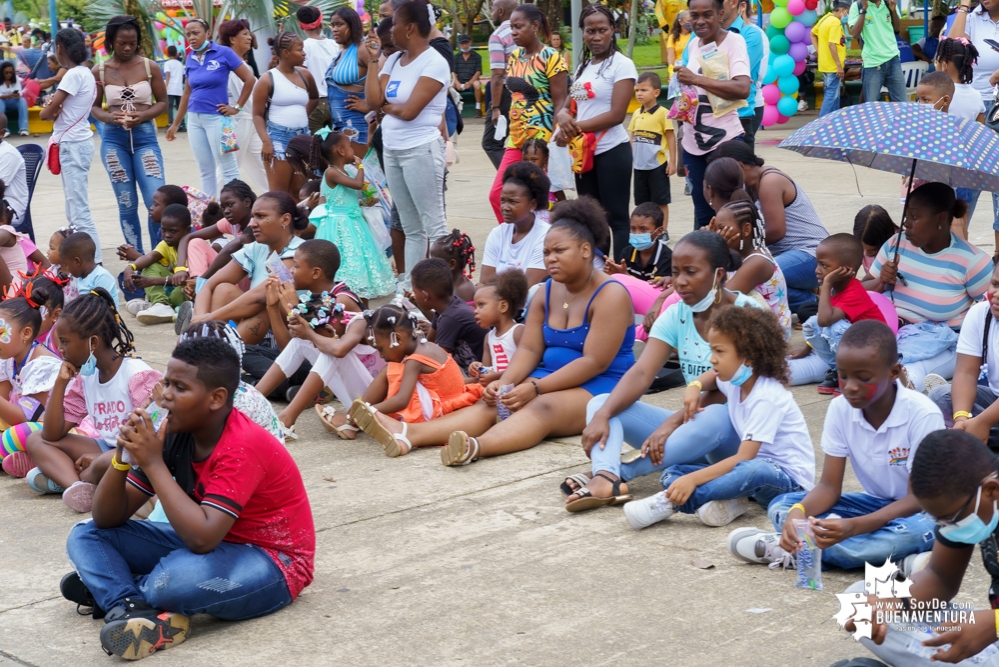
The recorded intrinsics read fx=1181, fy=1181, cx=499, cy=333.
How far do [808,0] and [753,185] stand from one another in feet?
35.9

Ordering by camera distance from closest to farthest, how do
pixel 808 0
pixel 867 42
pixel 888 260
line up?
pixel 888 260 < pixel 867 42 < pixel 808 0

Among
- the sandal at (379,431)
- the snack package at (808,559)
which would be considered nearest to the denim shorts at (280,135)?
the sandal at (379,431)

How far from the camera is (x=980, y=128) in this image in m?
5.43

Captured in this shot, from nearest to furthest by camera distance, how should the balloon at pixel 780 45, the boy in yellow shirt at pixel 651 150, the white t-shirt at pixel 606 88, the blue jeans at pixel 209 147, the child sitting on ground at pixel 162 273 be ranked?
1. the white t-shirt at pixel 606 88
2. the child sitting on ground at pixel 162 273
3. the boy in yellow shirt at pixel 651 150
4. the blue jeans at pixel 209 147
5. the balloon at pixel 780 45

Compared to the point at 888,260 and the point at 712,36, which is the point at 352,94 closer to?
the point at 712,36

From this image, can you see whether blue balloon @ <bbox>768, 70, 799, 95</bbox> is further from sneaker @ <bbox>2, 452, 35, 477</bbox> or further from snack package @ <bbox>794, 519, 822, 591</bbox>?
snack package @ <bbox>794, 519, 822, 591</bbox>

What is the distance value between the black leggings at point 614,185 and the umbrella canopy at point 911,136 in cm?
220

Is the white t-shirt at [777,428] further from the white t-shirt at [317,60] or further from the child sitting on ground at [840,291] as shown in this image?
the white t-shirt at [317,60]

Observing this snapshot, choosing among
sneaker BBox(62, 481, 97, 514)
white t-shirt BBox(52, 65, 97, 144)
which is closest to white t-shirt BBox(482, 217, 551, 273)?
sneaker BBox(62, 481, 97, 514)

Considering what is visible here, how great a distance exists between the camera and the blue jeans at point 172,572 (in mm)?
Answer: 3614

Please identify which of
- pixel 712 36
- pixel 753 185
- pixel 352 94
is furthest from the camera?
pixel 352 94

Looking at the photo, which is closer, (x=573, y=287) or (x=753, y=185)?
(x=573, y=287)

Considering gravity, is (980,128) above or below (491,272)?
above

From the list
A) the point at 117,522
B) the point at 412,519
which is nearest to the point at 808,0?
the point at 412,519
